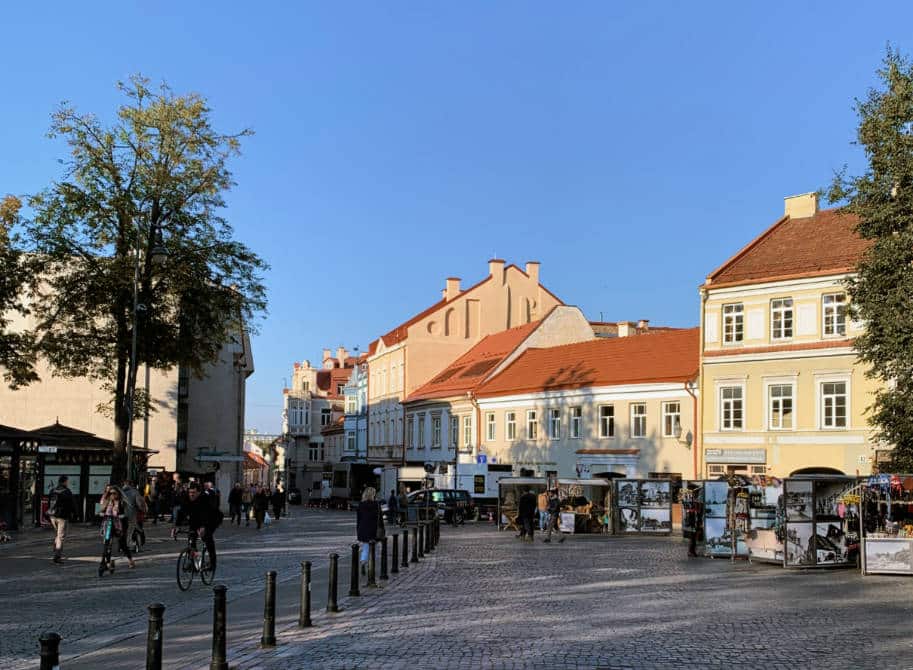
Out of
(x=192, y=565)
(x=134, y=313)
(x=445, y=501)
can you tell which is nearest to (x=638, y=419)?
(x=445, y=501)

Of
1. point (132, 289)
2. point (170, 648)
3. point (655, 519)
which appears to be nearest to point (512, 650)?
point (170, 648)

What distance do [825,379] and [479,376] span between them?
26.6m

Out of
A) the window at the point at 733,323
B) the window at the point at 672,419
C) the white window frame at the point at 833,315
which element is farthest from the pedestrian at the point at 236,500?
the white window frame at the point at 833,315

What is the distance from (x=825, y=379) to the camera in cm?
4141

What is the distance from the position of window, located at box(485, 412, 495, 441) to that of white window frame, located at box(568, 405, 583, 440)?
789cm

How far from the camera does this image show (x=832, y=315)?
41625mm

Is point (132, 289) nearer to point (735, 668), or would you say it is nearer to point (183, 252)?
point (183, 252)

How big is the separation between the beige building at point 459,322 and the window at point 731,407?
32.5m

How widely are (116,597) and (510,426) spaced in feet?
140

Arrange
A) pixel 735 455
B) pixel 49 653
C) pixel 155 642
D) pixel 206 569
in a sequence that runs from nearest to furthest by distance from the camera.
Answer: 1. pixel 49 653
2. pixel 155 642
3. pixel 206 569
4. pixel 735 455

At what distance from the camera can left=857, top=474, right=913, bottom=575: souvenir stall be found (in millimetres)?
22656

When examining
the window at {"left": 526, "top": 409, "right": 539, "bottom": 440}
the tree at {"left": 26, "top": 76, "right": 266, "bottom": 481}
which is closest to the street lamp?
the tree at {"left": 26, "top": 76, "right": 266, "bottom": 481}

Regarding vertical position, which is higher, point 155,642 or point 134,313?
point 134,313

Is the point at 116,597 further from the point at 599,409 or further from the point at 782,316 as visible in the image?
the point at 599,409
